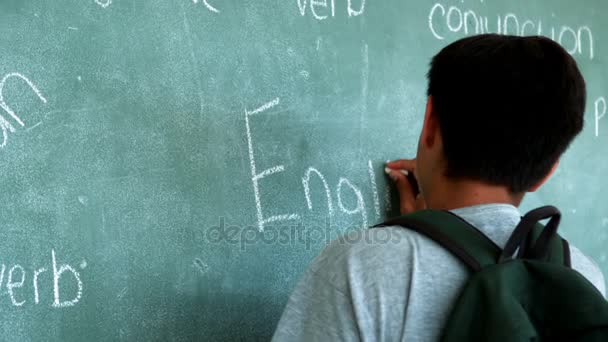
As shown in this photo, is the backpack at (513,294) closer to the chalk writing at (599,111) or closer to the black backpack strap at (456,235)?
the black backpack strap at (456,235)

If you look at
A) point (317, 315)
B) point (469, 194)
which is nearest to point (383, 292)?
point (317, 315)

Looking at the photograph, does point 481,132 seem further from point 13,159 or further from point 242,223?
point 13,159

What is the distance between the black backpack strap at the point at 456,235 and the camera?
0.73 meters

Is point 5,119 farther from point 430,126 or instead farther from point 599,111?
point 599,111

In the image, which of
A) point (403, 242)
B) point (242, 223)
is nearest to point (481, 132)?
point (403, 242)

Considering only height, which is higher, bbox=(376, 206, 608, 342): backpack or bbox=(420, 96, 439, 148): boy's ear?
bbox=(420, 96, 439, 148): boy's ear

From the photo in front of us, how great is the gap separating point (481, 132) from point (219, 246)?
0.46 metres

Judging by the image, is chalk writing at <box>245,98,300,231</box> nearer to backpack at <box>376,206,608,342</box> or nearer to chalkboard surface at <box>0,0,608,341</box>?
chalkboard surface at <box>0,0,608,341</box>

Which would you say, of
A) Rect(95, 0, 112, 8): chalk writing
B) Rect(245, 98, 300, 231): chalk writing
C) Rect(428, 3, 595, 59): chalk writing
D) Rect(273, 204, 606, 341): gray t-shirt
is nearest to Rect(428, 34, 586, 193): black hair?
Rect(273, 204, 606, 341): gray t-shirt

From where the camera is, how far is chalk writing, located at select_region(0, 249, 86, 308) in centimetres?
86

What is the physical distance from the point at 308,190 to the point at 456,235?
0.46 meters

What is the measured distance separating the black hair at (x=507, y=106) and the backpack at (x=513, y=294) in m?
0.08

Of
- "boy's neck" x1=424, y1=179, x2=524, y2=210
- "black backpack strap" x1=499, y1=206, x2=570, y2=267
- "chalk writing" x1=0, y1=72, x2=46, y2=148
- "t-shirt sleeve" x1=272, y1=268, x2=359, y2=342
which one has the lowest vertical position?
"t-shirt sleeve" x1=272, y1=268, x2=359, y2=342

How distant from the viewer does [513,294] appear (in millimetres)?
690
